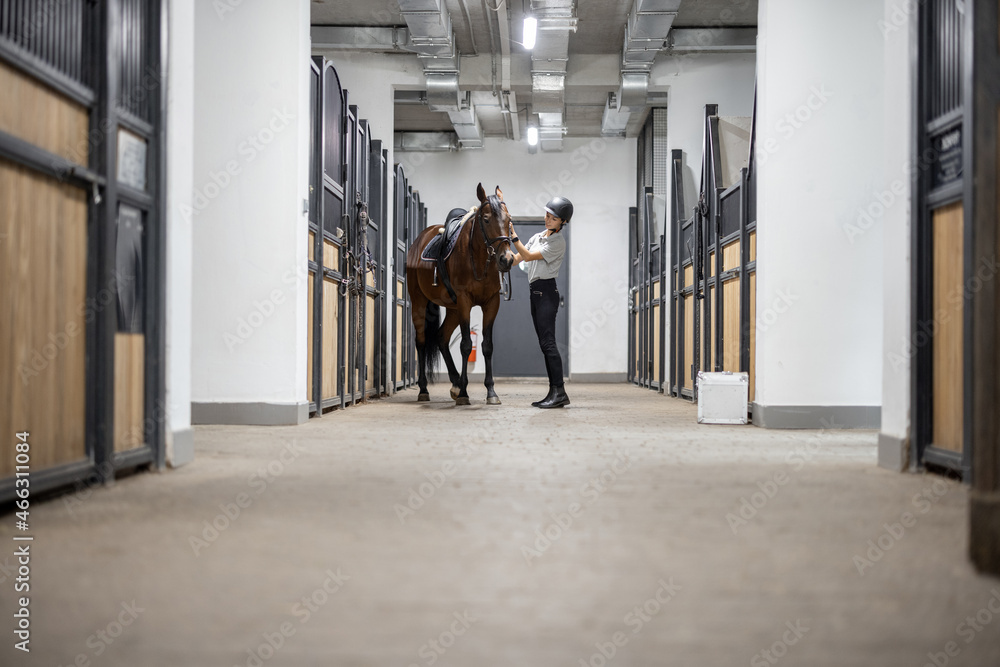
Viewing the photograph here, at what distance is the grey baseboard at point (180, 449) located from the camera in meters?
3.32

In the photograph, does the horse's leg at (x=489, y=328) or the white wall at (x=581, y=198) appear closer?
the horse's leg at (x=489, y=328)

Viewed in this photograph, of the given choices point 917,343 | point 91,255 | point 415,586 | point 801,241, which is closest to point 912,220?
point 917,343

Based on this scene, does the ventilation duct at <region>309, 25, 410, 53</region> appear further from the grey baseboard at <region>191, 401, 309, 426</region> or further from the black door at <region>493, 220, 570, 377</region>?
the grey baseboard at <region>191, 401, 309, 426</region>

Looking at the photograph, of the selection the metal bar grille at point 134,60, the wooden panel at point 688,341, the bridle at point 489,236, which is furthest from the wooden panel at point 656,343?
the metal bar grille at point 134,60

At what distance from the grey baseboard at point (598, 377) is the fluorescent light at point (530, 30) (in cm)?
627

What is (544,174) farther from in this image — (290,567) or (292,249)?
(290,567)

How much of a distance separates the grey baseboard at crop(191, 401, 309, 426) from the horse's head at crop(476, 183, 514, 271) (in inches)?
87.9

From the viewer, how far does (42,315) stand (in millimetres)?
2529

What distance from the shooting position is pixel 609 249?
564 inches

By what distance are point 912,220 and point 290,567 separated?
9.03 ft

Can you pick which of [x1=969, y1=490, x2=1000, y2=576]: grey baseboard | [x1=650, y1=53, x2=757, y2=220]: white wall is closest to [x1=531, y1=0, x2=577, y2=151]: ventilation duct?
[x1=650, y1=53, x2=757, y2=220]: white wall

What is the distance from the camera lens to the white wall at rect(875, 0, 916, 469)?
11.0ft

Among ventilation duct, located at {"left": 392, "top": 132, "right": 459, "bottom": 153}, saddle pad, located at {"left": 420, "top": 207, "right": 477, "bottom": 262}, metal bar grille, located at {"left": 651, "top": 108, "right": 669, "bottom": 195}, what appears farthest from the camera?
ventilation duct, located at {"left": 392, "top": 132, "right": 459, "bottom": 153}

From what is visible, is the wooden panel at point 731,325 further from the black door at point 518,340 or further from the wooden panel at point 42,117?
the black door at point 518,340
